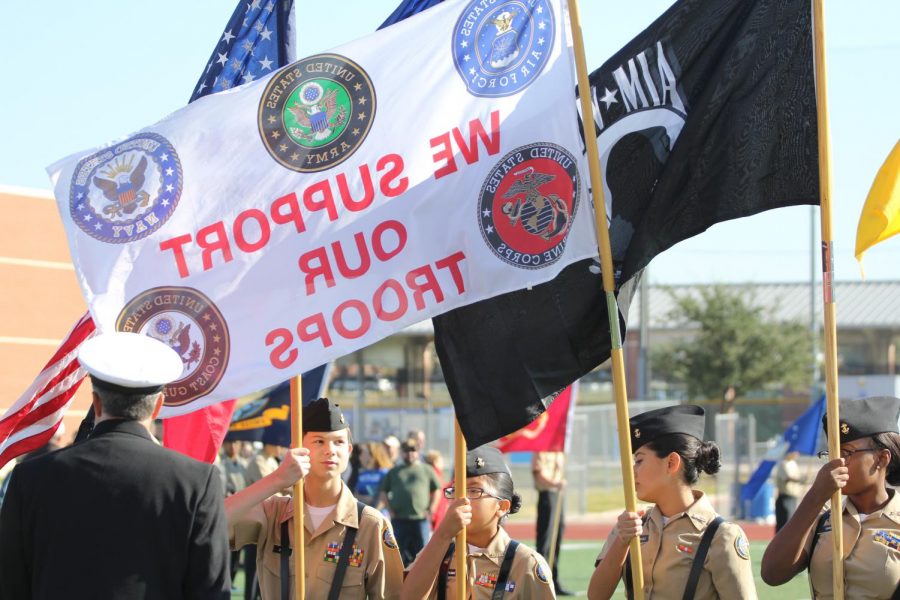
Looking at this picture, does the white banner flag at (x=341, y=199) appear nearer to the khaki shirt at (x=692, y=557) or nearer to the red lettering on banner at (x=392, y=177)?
the red lettering on banner at (x=392, y=177)

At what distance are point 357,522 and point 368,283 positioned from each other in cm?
113

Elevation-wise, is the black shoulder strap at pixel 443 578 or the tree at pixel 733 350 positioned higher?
the black shoulder strap at pixel 443 578

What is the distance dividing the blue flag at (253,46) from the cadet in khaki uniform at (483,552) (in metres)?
2.05

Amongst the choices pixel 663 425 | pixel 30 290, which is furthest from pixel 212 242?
pixel 30 290

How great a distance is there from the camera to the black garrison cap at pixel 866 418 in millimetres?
5562

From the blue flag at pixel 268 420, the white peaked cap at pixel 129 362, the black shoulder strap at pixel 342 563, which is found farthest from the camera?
the blue flag at pixel 268 420

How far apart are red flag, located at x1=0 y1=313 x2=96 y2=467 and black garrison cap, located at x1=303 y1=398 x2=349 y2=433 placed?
1.08 meters

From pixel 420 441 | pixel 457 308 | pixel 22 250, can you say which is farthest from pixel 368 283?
pixel 22 250

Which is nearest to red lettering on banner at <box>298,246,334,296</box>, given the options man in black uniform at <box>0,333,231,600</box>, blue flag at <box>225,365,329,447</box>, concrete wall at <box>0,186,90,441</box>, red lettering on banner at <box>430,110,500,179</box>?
red lettering on banner at <box>430,110,500,179</box>

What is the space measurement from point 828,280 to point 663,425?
91cm

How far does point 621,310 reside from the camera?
574cm

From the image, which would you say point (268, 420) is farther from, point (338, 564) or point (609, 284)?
point (609, 284)

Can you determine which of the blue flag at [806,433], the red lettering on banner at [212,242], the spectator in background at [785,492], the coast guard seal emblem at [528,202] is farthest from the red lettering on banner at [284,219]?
the spectator in background at [785,492]

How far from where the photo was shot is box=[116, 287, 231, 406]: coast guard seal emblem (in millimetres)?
5668
